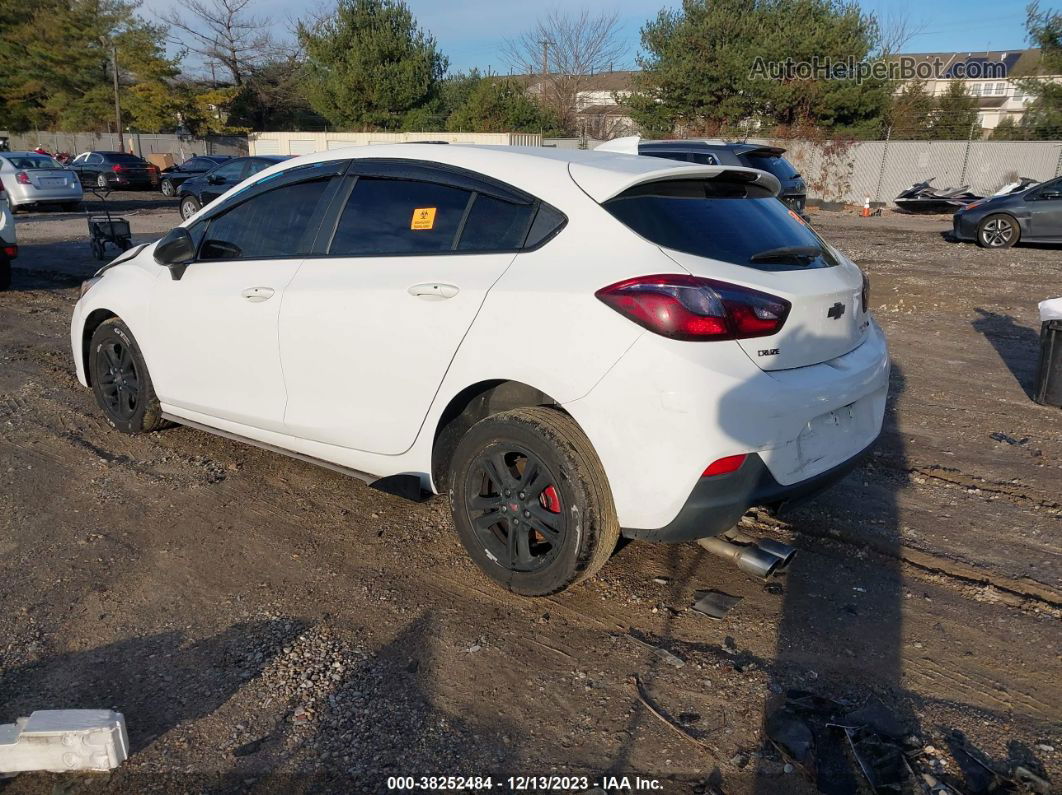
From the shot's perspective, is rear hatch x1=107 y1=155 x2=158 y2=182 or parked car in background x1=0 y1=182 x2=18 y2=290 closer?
parked car in background x1=0 y1=182 x2=18 y2=290

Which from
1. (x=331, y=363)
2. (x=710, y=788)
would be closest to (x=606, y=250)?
(x=331, y=363)

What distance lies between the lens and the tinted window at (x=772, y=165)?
539 inches

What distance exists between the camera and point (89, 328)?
5410mm

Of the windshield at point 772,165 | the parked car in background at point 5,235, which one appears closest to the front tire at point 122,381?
the parked car in background at point 5,235

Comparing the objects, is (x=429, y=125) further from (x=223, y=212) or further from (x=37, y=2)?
(x=223, y=212)

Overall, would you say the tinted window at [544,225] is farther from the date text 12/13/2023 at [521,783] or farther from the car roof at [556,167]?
the date text 12/13/2023 at [521,783]

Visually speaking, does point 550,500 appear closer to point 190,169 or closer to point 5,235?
point 5,235

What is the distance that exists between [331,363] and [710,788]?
7.94 ft

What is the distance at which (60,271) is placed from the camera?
12.5m

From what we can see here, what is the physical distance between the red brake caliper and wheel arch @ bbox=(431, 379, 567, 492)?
324 mm

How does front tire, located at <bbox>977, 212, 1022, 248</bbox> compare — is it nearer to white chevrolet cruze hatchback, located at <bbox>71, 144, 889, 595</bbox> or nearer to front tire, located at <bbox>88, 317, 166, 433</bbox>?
white chevrolet cruze hatchback, located at <bbox>71, 144, 889, 595</bbox>

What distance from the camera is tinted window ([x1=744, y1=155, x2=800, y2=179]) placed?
13.7m

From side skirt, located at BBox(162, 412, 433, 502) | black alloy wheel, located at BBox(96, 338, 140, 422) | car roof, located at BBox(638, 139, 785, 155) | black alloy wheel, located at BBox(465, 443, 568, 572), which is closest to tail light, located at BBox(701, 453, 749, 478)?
black alloy wheel, located at BBox(465, 443, 568, 572)

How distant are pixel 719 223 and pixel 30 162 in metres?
23.4
